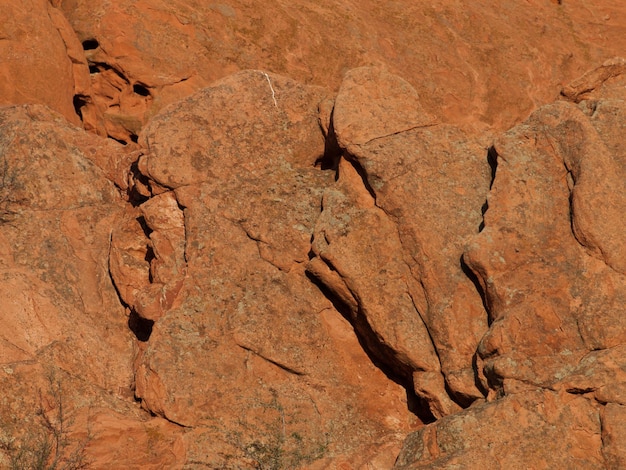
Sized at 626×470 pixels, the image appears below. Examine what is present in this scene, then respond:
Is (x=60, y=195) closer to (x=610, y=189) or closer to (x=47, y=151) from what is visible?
(x=47, y=151)

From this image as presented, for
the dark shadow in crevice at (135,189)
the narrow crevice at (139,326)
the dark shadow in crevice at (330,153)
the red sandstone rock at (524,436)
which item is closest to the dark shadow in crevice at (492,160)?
the dark shadow in crevice at (330,153)

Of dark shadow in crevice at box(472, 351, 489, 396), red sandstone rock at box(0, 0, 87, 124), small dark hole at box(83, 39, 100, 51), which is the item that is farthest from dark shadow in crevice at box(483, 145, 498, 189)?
small dark hole at box(83, 39, 100, 51)

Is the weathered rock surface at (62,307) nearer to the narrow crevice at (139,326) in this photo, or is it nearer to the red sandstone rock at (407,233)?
the narrow crevice at (139,326)

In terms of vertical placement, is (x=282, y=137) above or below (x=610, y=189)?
below

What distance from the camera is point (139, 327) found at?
11.4 metres

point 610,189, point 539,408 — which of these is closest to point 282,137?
point 610,189

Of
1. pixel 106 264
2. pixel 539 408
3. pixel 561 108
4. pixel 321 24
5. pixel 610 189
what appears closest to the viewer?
pixel 539 408

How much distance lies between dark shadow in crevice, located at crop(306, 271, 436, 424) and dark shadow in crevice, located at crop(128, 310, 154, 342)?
5.47 feet

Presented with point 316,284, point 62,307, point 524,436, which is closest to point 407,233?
point 316,284

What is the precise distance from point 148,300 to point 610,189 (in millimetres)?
4233

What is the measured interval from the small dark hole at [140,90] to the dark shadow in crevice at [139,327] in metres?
3.52

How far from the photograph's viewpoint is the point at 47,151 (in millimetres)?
12102

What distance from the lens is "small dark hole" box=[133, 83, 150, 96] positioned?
13984mm

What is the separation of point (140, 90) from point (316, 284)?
4.35 m
